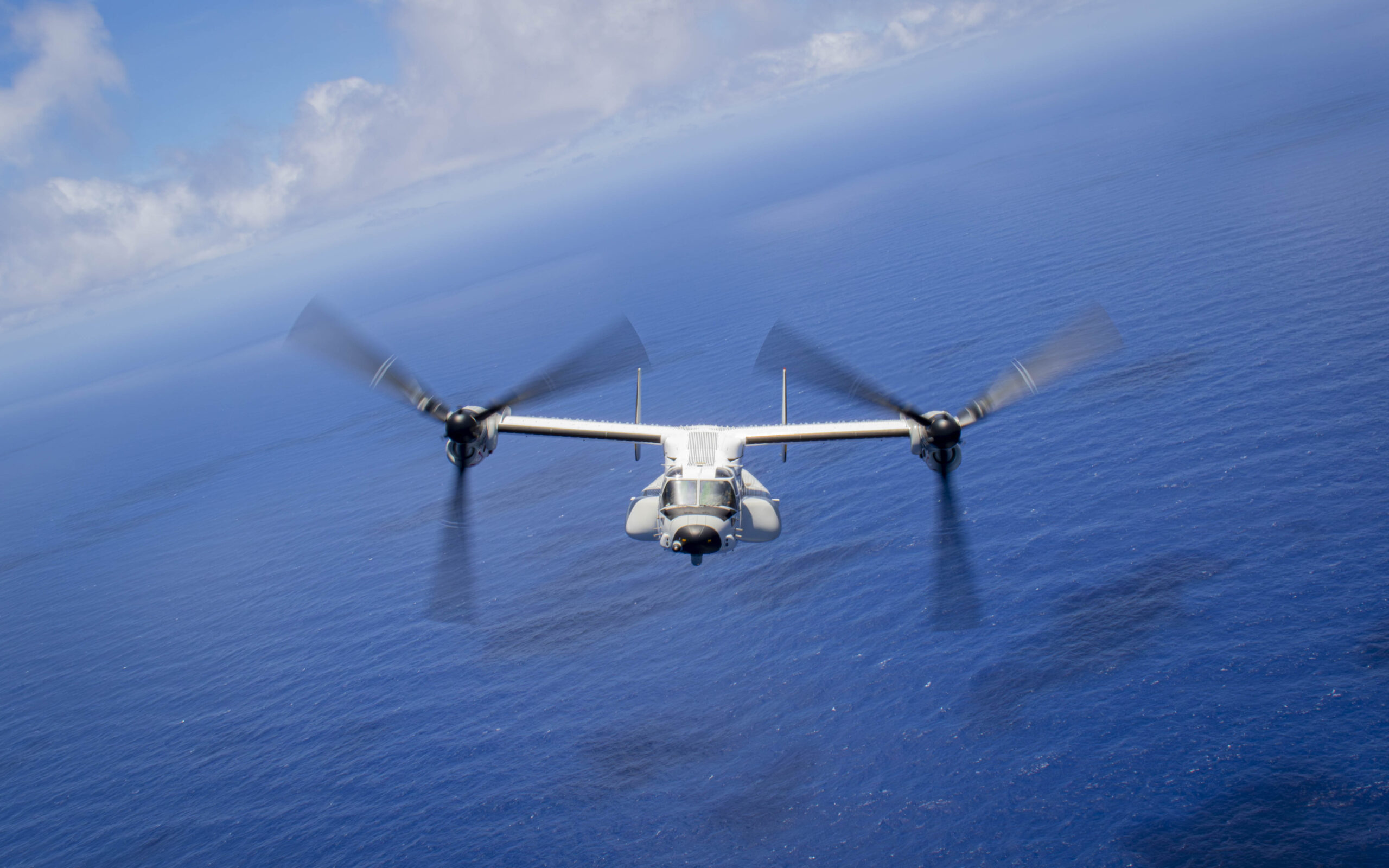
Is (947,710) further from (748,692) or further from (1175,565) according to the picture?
(1175,565)

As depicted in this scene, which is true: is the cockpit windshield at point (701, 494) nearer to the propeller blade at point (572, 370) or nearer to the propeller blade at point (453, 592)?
the propeller blade at point (572, 370)

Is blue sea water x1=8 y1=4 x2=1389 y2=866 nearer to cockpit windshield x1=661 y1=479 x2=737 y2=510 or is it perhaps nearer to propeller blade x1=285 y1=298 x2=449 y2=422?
cockpit windshield x1=661 y1=479 x2=737 y2=510

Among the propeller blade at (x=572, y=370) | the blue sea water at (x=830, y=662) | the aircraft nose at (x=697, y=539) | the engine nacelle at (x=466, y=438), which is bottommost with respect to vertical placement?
the blue sea water at (x=830, y=662)

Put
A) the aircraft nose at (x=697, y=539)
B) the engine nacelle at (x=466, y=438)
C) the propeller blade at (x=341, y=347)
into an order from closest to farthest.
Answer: the propeller blade at (x=341, y=347) < the aircraft nose at (x=697, y=539) < the engine nacelle at (x=466, y=438)

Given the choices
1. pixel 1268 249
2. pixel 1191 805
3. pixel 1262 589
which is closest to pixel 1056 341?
pixel 1191 805

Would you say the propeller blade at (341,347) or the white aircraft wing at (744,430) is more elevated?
the propeller blade at (341,347)

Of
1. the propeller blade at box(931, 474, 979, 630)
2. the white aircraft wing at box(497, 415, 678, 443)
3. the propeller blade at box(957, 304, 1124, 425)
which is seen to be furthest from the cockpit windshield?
the propeller blade at box(931, 474, 979, 630)

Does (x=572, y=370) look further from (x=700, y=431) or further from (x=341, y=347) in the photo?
(x=341, y=347)

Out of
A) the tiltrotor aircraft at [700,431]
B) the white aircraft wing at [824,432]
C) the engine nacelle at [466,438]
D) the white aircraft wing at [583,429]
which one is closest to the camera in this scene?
the tiltrotor aircraft at [700,431]

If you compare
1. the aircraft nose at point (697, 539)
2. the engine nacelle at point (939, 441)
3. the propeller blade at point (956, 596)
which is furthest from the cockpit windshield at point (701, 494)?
the propeller blade at point (956, 596)
